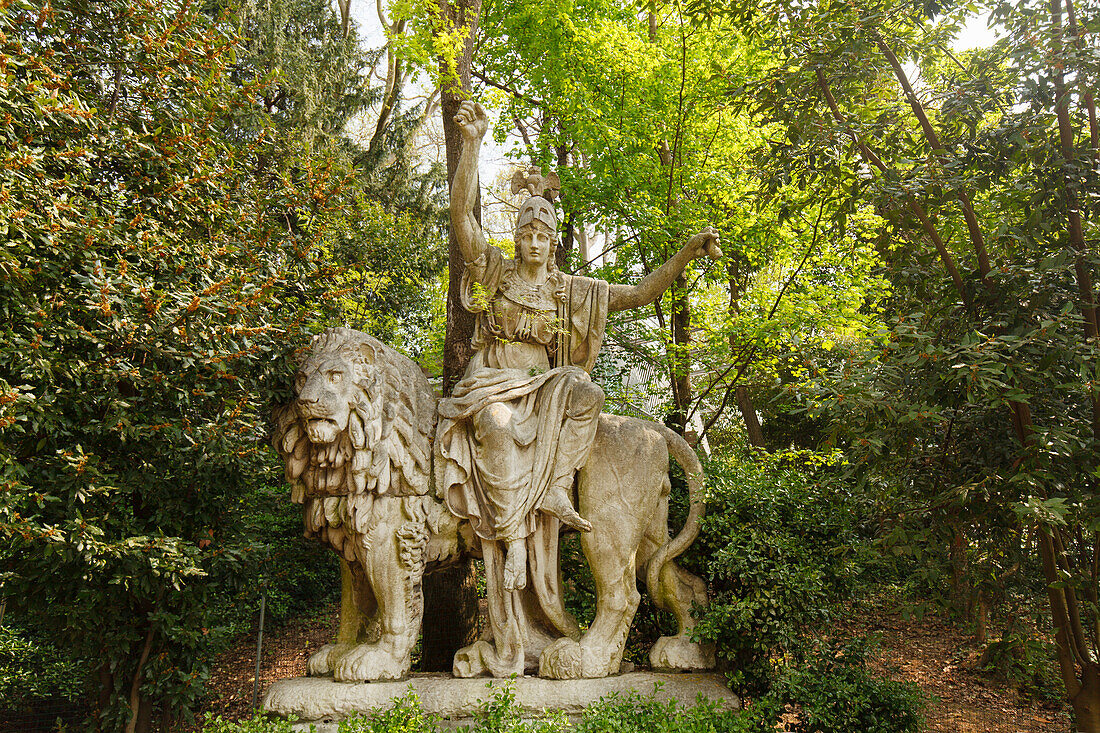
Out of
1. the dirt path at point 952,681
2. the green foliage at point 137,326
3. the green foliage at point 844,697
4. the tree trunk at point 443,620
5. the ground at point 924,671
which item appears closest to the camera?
the green foliage at point 137,326

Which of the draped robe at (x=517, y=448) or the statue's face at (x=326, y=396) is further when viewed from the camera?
the draped robe at (x=517, y=448)

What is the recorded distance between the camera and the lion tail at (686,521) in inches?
178

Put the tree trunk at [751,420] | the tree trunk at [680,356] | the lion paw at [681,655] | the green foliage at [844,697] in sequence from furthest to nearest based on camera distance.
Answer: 1. the tree trunk at [751,420]
2. the tree trunk at [680,356]
3. the lion paw at [681,655]
4. the green foliage at [844,697]

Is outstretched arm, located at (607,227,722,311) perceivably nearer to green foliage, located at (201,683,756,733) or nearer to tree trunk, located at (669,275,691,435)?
tree trunk, located at (669,275,691,435)

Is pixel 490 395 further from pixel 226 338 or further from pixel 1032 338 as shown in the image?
pixel 1032 338

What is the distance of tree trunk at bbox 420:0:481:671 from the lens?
5668 millimetres

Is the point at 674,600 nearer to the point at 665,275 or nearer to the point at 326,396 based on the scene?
the point at 665,275

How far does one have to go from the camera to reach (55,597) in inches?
153

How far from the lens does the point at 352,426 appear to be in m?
4.03

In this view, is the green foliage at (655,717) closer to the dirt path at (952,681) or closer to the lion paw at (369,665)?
the lion paw at (369,665)

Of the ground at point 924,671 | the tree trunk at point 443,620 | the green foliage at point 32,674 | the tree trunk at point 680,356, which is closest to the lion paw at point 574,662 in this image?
the tree trunk at point 443,620

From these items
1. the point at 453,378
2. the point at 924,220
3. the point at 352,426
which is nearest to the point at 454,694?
the point at 352,426

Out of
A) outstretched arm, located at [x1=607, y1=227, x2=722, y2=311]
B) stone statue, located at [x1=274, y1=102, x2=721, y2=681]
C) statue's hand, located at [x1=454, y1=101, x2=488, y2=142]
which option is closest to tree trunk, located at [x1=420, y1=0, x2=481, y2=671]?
stone statue, located at [x1=274, y1=102, x2=721, y2=681]

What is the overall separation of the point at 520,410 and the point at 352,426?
989mm
